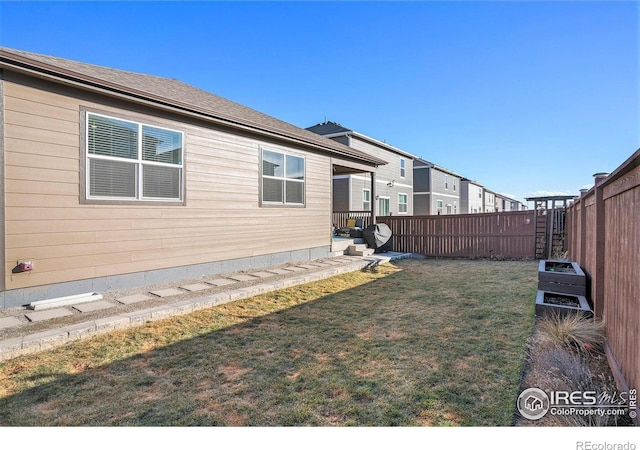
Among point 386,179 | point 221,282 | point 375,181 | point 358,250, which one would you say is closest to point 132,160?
point 221,282

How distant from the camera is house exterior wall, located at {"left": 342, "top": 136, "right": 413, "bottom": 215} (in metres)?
17.8

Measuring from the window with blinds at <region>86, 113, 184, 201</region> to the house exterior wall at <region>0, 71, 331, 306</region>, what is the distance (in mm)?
142

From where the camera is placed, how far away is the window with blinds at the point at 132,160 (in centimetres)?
469

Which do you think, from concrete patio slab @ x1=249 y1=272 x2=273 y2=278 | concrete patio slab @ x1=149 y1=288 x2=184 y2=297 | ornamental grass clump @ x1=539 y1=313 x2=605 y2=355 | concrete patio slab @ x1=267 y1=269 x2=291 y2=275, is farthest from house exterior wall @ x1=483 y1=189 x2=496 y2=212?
concrete patio slab @ x1=149 y1=288 x2=184 y2=297

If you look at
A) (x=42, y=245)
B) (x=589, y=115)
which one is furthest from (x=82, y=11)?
(x=589, y=115)

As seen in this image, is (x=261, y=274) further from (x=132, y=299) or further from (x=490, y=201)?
(x=490, y=201)

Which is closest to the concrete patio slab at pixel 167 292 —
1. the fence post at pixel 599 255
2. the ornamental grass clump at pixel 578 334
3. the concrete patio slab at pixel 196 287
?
the concrete patio slab at pixel 196 287

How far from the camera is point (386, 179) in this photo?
20.7 m

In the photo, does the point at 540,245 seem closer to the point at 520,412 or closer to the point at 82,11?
the point at 520,412

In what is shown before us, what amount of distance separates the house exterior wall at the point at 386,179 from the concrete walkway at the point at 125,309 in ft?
38.4

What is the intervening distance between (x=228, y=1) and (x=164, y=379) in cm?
655

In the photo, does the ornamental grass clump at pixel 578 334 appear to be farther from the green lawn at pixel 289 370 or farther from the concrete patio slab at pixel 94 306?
the concrete patio slab at pixel 94 306

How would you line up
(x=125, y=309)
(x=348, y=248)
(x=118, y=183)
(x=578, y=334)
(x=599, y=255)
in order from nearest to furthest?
(x=578, y=334)
(x=599, y=255)
(x=125, y=309)
(x=118, y=183)
(x=348, y=248)

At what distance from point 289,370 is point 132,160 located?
4267 millimetres
